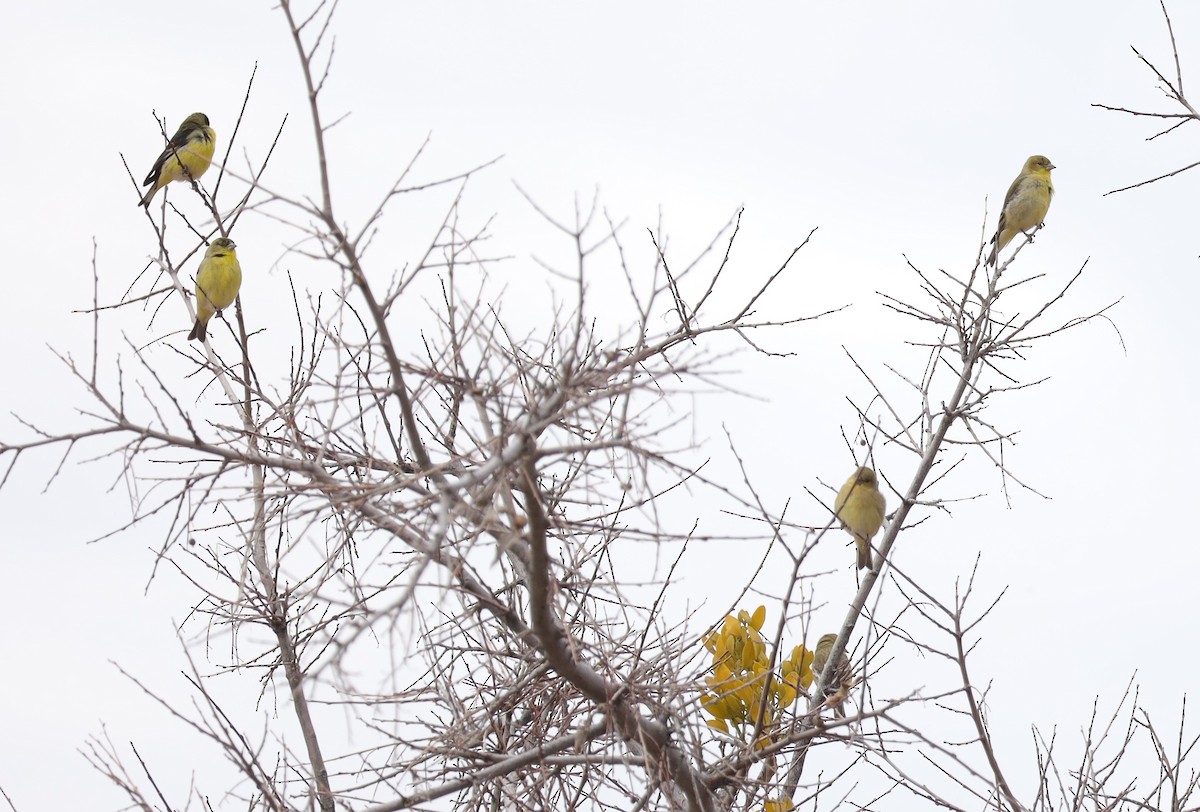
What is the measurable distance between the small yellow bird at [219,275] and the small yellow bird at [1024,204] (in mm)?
6132

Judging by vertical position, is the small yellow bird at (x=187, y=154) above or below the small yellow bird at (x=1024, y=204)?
above

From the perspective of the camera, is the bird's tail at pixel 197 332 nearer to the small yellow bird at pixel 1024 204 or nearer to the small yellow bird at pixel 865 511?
the small yellow bird at pixel 865 511

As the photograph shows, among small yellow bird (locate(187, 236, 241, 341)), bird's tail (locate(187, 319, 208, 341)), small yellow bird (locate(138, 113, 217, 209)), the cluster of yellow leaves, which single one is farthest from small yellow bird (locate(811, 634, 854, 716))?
small yellow bird (locate(138, 113, 217, 209))

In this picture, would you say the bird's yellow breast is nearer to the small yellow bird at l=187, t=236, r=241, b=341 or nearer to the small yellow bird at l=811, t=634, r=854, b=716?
the small yellow bird at l=187, t=236, r=241, b=341

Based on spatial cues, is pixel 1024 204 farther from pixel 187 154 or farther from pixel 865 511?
pixel 187 154

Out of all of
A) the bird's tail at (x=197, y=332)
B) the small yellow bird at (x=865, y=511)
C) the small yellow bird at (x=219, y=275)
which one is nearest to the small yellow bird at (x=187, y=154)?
the small yellow bird at (x=219, y=275)

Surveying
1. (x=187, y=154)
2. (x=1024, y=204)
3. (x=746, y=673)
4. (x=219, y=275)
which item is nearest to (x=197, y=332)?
(x=219, y=275)

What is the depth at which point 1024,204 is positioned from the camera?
11180 millimetres

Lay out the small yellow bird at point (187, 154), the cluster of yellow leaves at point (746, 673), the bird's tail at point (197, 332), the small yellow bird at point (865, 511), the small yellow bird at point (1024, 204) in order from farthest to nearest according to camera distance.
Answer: the small yellow bird at point (1024, 204)
the small yellow bird at point (187, 154)
the small yellow bird at point (865, 511)
the bird's tail at point (197, 332)
the cluster of yellow leaves at point (746, 673)

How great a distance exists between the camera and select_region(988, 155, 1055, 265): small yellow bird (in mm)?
11203

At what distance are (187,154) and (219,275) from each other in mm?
1509

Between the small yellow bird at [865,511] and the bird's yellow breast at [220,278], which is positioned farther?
the bird's yellow breast at [220,278]

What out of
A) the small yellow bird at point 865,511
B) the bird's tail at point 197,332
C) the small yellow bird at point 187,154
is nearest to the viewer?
the bird's tail at point 197,332

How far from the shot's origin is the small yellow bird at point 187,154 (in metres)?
9.59
